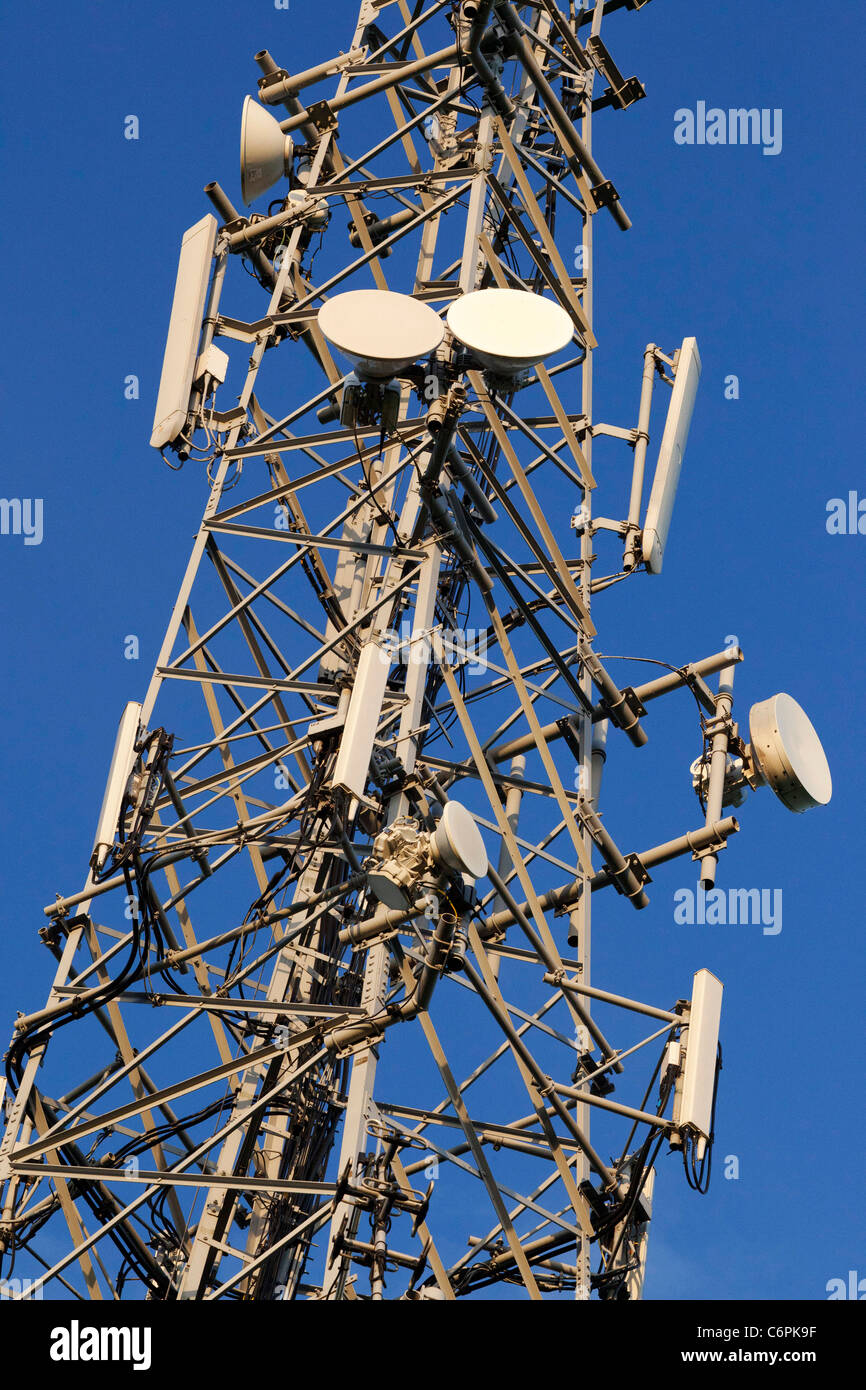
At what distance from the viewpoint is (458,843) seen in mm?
14508

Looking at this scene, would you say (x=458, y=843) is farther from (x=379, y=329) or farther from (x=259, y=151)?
(x=259, y=151)

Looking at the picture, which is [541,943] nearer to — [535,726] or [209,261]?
[535,726]

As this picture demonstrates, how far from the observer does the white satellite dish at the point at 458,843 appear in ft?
47.5

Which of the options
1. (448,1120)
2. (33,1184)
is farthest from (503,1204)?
(33,1184)

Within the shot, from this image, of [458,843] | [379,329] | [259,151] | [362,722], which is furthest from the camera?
[259,151]

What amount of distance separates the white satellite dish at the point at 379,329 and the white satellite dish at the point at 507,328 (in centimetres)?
24

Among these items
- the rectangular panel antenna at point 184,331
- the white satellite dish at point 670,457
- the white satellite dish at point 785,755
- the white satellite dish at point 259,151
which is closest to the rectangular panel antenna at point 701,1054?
the white satellite dish at point 785,755

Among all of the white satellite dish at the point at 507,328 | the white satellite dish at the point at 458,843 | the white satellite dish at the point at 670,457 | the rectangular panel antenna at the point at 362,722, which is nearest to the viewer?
the white satellite dish at the point at 458,843

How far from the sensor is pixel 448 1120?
16047 millimetres

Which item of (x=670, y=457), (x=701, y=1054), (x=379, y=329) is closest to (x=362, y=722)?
(x=379, y=329)

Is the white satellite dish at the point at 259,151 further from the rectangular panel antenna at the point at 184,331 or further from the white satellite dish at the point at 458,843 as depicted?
the white satellite dish at the point at 458,843

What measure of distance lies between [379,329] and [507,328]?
1.19 meters

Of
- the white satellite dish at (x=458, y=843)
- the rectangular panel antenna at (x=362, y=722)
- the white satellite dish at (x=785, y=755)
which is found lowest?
the white satellite dish at (x=458, y=843)

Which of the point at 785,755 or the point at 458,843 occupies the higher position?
the point at 785,755
